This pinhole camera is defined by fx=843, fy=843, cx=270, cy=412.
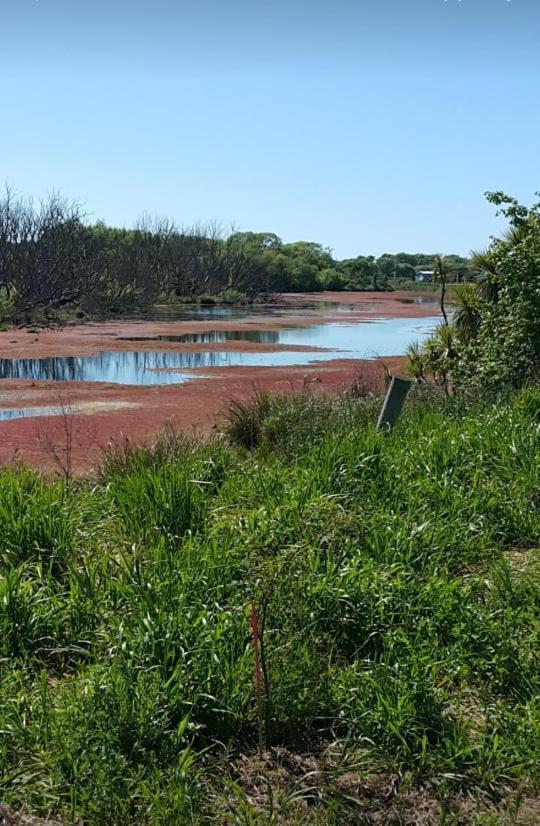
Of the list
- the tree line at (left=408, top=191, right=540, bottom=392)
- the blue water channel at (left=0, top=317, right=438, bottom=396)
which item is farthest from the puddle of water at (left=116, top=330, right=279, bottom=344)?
the tree line at (left=408, top=191, right=540, bottom=392)

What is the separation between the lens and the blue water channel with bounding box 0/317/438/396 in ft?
88.5

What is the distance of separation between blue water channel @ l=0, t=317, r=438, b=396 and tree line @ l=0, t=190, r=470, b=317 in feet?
18.2

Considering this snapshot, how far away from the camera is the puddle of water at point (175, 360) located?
26.7m

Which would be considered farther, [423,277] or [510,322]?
[423,277]

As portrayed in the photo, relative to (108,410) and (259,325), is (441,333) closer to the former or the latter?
(108,410)

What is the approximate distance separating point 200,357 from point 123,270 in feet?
165

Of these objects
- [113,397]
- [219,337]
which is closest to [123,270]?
[219,337]

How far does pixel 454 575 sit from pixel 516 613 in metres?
0.80

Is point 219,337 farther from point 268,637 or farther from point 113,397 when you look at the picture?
point 268,637

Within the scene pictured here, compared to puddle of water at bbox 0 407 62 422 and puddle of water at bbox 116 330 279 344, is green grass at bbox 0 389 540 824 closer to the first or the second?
puddle of water at bbox 0 407 62 422

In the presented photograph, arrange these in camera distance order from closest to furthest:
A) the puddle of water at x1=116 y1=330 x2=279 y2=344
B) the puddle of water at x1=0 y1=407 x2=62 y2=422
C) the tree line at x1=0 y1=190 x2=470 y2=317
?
1. the puddle of water at x1=0 y1=407 x2=62 y2=422
2. the puddle of water at x1=116 y1=330 x2=279 y2=344
3. the tree line at x1=0 y1=190 x2=470 y2=317

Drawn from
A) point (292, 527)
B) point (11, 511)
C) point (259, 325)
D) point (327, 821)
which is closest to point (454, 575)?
point (292, 527)

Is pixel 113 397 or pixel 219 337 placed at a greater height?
pixel 113 397

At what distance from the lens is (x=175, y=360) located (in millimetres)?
31859
